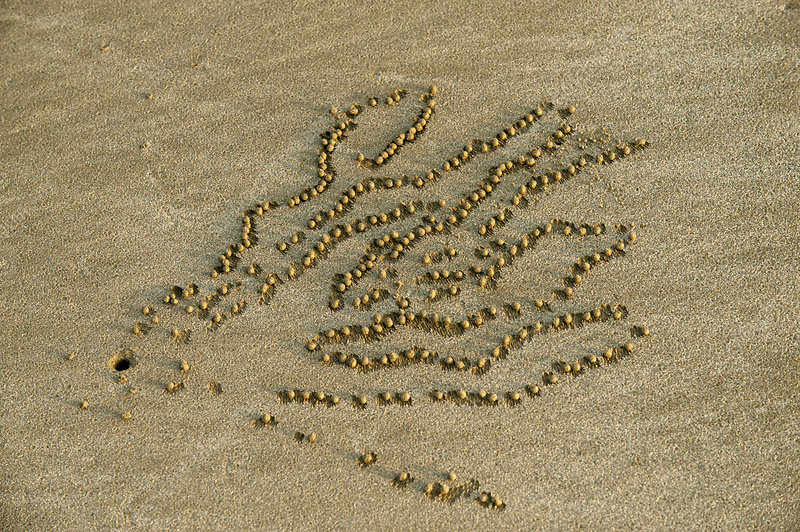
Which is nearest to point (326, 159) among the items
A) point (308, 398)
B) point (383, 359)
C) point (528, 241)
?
point (528, 241)

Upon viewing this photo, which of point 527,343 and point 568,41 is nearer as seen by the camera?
point 527,343

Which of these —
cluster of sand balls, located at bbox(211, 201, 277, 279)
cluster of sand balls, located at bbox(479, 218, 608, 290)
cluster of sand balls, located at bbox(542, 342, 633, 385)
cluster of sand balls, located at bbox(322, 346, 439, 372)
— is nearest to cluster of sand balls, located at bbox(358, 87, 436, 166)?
cluster of sand balls, located at bbox(211, 201, 277, 279)

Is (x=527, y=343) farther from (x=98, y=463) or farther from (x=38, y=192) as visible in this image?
(x=38, y=192)

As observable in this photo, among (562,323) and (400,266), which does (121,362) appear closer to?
(400,266)

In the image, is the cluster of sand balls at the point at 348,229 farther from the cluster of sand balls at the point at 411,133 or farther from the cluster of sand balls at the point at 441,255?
the cluster of sand balls at the point at 411,133

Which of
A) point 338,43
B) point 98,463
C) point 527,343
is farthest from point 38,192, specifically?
point 527,343
